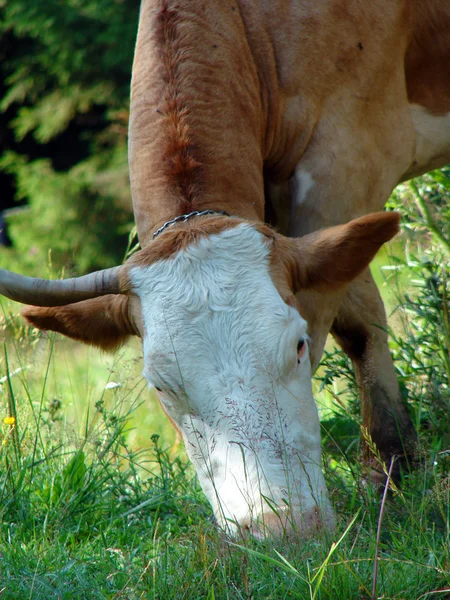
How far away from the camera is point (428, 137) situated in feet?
13.4

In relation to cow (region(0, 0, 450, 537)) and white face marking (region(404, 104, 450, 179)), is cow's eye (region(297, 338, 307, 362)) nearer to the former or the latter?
cow (region(0, 0, 450, 537))

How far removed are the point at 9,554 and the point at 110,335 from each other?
3.48 feet

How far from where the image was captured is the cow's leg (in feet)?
12.8

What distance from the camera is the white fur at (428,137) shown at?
160 inches

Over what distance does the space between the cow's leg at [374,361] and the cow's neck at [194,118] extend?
2.30ft

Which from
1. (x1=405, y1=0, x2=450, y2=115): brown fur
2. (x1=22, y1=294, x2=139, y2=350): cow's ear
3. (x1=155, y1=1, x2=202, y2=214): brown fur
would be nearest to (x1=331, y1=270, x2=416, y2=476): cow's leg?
(x1=405, y1=0, x2=450, y2=115): brown fur

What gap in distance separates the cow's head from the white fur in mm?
1122

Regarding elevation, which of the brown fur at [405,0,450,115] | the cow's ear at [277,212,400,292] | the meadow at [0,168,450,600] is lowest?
the meadow at [0,168,450,600]

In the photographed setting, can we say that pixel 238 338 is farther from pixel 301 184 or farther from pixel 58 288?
pixel 301 184

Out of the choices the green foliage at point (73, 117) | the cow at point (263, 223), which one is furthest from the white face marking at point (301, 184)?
the green foliage at point (73, 117)

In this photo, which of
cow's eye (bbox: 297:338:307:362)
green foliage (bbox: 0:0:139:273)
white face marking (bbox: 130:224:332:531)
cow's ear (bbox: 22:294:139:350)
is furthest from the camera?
green foliage (bbox: 0:0:139:273)

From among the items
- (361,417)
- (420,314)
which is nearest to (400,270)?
(420,314)

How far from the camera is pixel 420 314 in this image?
13.5ft

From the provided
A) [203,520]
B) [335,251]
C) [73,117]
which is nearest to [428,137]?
[335,251]
